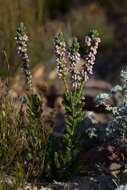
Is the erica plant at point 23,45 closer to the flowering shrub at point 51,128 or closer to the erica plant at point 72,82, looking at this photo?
the flowering shrub at point 51,128

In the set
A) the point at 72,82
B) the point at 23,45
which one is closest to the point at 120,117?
the point at 72,82

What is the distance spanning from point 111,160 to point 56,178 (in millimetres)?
458

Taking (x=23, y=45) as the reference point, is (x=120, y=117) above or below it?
below

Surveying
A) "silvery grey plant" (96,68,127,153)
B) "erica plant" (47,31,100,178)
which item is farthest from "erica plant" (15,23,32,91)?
"silvery grey plant" (96,68,127,153)

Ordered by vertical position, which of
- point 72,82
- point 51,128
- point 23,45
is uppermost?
point 23,45

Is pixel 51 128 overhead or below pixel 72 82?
below

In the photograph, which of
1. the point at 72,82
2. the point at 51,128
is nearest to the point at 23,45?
the point at 72,82

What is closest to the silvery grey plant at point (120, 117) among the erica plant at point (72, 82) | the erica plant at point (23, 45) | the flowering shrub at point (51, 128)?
the flowering shrub at point (51, 128)

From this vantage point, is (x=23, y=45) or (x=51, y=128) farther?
(x=51, y=128)

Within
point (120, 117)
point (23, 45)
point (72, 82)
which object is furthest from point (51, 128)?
point (23, 45)

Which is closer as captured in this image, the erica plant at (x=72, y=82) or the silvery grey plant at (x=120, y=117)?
the erica plant at (x=72, y=82)

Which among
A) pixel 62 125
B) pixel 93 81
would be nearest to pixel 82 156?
pixel 62 125

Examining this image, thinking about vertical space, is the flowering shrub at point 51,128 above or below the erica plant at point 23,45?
below

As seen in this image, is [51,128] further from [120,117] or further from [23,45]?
[23,45]
